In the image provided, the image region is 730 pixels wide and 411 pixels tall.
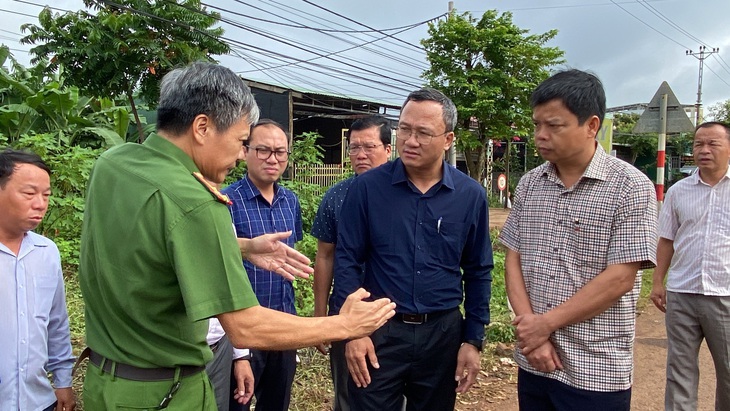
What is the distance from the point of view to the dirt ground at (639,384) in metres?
4.10

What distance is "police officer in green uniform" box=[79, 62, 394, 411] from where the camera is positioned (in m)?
1.47

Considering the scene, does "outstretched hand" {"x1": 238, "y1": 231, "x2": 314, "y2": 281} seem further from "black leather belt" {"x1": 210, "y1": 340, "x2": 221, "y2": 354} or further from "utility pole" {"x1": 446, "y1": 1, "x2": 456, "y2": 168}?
"utility pole" {"x1": 446, "y1": 1, "x2": 456, "y2": 168}

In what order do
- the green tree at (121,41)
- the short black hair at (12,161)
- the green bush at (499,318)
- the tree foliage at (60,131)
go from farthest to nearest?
the green tree at (121,41) < the tree foliage at (60,131) < the green bush at (499,318) < the short black hair at (12,161)

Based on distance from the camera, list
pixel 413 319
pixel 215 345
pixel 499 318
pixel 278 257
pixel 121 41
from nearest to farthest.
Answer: pixel 278 257, pixel 413 319, pixel 215 345, pixel 499 318, pixel 121 41

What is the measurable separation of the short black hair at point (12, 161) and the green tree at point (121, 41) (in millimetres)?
5052

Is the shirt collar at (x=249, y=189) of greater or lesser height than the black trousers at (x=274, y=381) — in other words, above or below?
above

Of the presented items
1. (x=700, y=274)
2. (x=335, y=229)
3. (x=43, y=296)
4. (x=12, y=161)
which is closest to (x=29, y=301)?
(x=43, y=296)

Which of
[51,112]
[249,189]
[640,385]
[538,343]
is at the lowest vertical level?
[640,385]

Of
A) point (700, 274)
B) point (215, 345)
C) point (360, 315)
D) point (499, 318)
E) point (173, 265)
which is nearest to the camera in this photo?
point (173, 265)

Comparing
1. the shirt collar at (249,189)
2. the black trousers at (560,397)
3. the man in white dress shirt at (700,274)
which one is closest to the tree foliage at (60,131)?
the shirt collar at (249,189)

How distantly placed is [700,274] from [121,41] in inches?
276

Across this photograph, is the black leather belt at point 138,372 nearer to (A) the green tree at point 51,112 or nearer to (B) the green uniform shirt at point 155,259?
(B) the green uniform shirt at point 155,259

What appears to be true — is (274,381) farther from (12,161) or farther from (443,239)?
(12,161)

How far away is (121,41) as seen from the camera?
6773 mm
